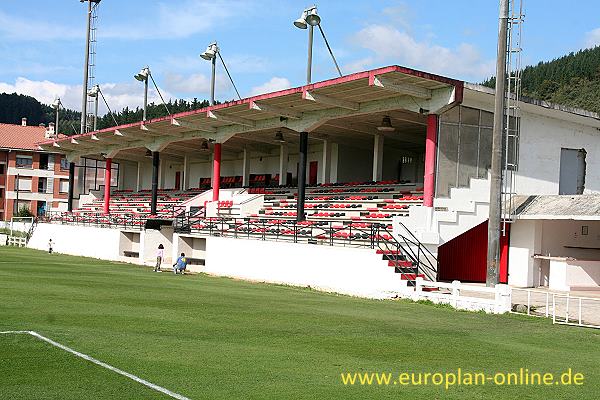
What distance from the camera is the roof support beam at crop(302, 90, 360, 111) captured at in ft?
100.0

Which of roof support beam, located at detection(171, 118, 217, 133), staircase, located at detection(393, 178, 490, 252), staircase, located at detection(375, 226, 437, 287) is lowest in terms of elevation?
staircase, located at detection(375, 226, 437, 287)

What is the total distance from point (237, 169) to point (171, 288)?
34611 mm

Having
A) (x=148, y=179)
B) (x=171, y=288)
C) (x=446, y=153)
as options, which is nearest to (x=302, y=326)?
(x=171, y=288)

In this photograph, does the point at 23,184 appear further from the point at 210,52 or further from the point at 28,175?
the point at 210,52

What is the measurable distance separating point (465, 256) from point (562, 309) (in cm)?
953

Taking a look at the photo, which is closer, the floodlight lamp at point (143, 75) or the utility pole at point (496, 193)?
the utility pole at point (496, 193)

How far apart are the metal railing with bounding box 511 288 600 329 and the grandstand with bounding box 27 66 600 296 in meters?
3.80

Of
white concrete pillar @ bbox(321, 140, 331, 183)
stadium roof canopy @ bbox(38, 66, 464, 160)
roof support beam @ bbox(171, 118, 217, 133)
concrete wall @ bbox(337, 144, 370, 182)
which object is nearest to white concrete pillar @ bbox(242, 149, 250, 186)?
stadium roof canopy @ bbox(38, 66, 464, 160)

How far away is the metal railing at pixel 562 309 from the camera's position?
58.3ft

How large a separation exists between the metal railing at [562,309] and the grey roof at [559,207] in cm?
358

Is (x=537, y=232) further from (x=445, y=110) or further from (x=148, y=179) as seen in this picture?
(x=148, y=179)

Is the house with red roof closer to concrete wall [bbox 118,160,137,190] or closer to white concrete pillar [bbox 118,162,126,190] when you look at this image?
white concrete pillar [bbox 118,162,126,190]

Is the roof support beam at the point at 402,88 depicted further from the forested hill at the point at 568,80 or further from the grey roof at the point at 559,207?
the forested hill at the point at 568,80

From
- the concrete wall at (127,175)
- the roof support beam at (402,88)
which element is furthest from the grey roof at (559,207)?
the concrete wall at (127,175)
